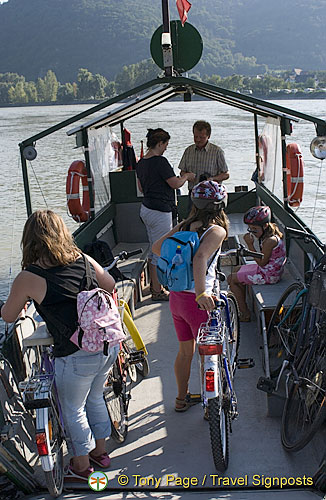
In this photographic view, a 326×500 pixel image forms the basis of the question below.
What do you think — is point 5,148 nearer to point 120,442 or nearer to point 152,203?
point 152,203

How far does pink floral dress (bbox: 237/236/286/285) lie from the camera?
4.79 meters

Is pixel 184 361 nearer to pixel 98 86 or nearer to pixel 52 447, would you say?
pixel 52 447

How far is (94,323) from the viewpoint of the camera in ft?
9.25

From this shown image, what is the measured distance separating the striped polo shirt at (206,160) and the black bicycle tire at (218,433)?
368 cm

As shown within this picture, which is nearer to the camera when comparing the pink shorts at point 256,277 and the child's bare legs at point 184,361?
the child's bare legs at point 184,361

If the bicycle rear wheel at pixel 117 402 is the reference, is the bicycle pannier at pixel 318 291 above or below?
above

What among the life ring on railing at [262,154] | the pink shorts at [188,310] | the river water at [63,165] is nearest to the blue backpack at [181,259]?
the pink shorts at [188,310]

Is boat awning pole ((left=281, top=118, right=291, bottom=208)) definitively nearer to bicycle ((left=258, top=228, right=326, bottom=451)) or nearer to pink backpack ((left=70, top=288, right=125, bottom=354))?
bicycle ((left=258, top=228, right=326, bottom=451))

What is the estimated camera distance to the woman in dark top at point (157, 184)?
17.1ft

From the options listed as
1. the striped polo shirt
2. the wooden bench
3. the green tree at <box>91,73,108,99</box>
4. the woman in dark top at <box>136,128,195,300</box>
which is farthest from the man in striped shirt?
the green tree at <box>91,73,108,99</box>

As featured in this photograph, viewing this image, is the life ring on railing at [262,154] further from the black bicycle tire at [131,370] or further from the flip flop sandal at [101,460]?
the flip flop sandal at [101,460]

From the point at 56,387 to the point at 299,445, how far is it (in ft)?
4.15

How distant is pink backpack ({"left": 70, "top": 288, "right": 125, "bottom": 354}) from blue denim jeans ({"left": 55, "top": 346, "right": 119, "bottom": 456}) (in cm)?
10

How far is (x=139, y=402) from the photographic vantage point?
4113mm
